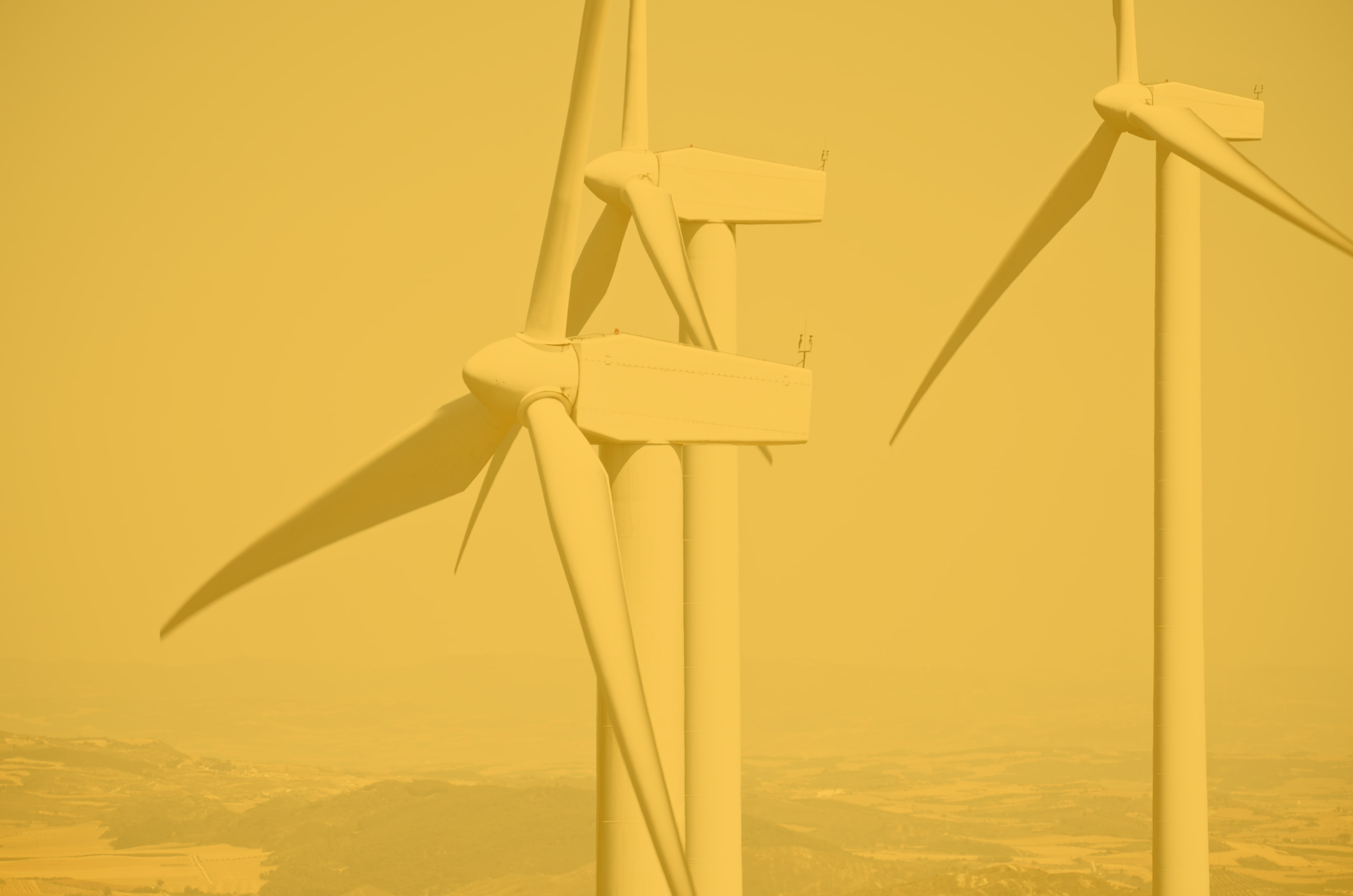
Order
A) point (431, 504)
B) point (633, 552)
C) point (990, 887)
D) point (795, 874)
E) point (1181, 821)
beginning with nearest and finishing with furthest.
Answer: point (633, 552) < point (431, 504) < point (1181, 821) < point (990, 887) < point (795, 874)

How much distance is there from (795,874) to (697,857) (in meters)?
160

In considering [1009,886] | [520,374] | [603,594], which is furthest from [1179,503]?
[1009,886]

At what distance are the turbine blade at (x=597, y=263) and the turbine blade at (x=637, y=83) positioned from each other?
1.83 meters

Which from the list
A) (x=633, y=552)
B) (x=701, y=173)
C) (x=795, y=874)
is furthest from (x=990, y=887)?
(x=795, y=874)

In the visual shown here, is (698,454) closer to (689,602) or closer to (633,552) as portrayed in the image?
(689,602)

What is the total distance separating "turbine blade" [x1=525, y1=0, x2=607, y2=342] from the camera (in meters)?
28.2

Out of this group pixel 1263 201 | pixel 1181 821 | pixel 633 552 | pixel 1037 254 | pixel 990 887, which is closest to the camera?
pixel 633 552

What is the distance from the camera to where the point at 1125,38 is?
42.4 m

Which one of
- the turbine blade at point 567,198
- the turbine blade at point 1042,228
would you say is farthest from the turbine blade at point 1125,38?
the turbine blade at point 567,198

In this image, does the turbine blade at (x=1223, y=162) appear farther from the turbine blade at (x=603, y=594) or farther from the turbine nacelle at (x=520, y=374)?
the turbine blade at (x=603, y=594)

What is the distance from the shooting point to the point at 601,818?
3006 centimetres

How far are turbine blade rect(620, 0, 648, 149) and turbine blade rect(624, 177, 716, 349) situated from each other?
1.98 metres

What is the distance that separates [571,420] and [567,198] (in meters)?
3.95

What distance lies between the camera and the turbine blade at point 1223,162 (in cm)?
3550
